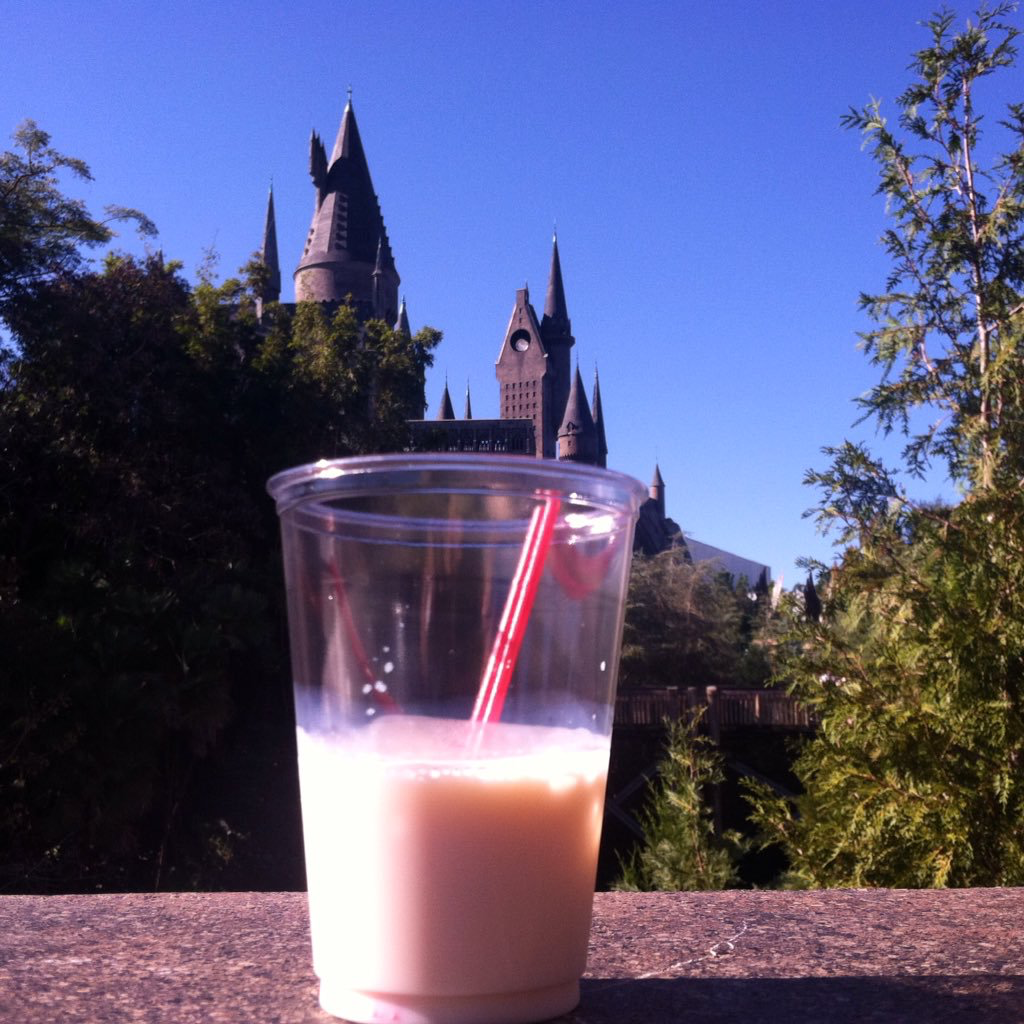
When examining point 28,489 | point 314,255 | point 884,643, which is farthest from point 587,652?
point 314,255

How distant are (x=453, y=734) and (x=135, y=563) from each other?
12693 mm

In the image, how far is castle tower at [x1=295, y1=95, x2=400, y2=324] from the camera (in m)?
63.0

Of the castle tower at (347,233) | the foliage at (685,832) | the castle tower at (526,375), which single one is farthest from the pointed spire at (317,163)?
the foliage at (685,832)

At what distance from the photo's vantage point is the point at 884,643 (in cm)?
351

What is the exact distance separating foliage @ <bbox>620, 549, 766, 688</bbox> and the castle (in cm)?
285

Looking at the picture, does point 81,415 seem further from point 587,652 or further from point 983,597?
point 587,652

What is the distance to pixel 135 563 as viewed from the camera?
12883 mm

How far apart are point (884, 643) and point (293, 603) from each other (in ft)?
9.30

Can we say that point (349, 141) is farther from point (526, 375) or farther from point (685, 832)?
point (685, 832)

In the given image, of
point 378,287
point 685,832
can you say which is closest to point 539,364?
point 378,287

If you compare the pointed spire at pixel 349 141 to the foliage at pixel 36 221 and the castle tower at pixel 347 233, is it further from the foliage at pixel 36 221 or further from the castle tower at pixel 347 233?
the foliage at pixel 36 221

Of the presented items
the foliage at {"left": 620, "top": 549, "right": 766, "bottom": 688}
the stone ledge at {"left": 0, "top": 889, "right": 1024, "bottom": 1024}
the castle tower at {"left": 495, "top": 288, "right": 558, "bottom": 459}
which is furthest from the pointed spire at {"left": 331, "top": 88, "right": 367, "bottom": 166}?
the stone ledge at {"left": 0, "top": 889, "right": 1024, "bottom": 1024}

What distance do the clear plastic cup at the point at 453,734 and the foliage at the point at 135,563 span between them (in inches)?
389

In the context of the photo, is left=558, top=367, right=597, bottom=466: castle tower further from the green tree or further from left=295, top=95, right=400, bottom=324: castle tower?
the green tree
